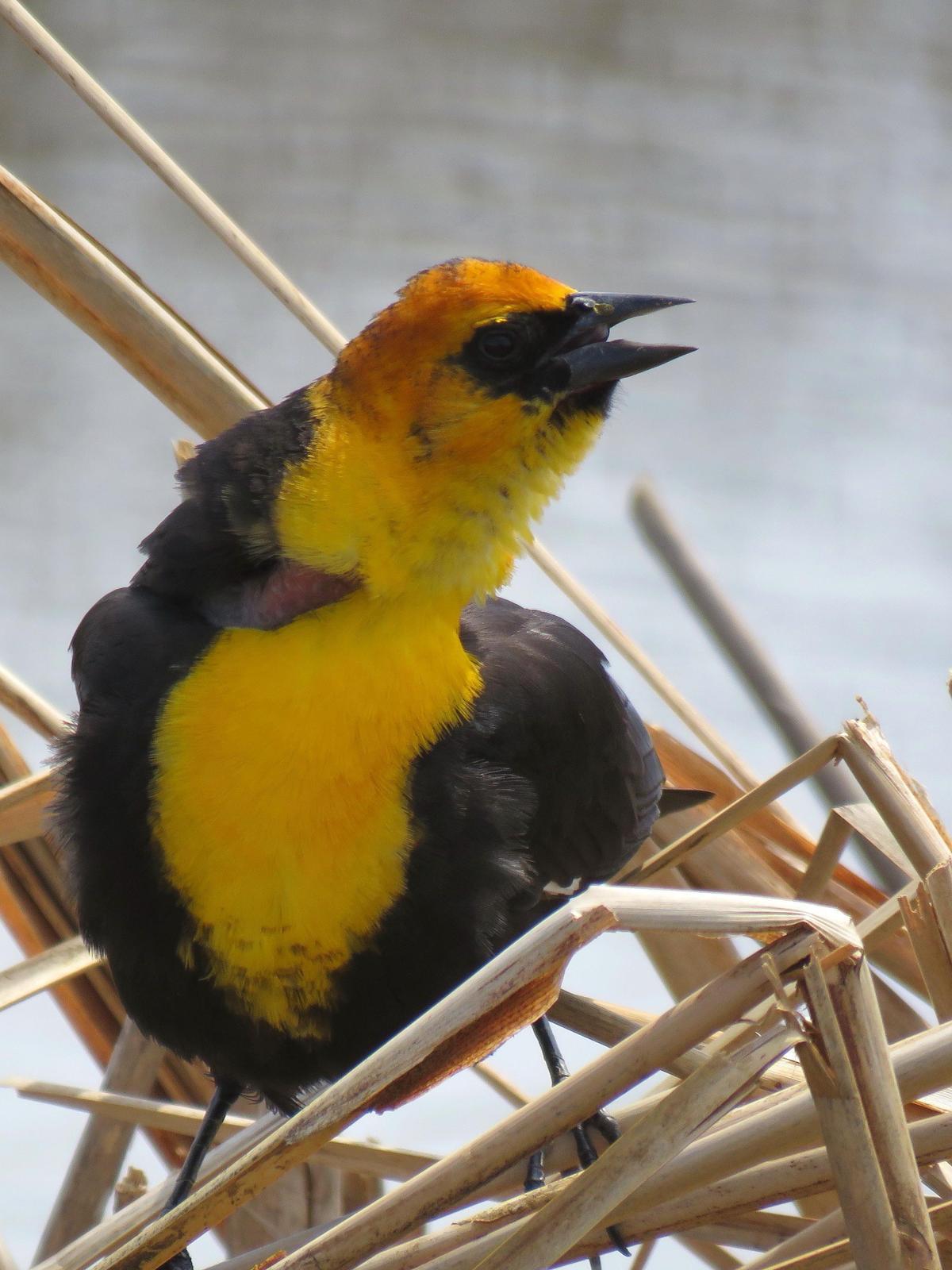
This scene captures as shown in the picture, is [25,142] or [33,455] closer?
[33,455]

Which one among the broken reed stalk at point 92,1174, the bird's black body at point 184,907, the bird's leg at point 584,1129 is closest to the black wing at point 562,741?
the bird's black body at point 184,907

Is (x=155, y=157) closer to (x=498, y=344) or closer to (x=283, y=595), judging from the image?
(x=498, y=344)

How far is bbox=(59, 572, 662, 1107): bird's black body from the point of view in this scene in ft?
5.82

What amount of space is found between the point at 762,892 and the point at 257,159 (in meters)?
4.57

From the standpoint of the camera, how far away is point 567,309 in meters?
1.87

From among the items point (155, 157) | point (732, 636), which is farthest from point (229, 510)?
point (732, 636)

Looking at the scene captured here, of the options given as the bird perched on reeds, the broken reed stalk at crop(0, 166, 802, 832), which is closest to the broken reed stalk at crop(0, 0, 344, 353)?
the broken reed stalk at crop(0, 166, 802, 832)

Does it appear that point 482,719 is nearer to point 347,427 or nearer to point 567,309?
point 347,427

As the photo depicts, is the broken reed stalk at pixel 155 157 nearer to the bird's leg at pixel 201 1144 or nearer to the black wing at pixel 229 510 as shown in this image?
the black wing at pixel 229 510

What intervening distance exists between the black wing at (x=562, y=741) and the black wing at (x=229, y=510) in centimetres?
32

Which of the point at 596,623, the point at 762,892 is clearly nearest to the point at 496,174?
the point at 596,623

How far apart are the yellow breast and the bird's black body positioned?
25mm

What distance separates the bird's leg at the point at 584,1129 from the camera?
1.56 meters

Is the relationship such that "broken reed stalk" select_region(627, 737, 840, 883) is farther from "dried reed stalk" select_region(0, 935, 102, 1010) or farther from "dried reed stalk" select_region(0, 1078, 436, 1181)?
"dried reed stalk" select_region(0, 935, 102, 1010)
